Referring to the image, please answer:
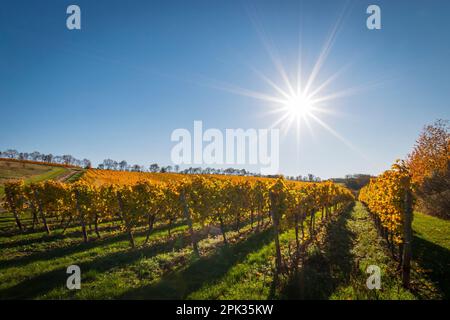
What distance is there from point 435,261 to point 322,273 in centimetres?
882

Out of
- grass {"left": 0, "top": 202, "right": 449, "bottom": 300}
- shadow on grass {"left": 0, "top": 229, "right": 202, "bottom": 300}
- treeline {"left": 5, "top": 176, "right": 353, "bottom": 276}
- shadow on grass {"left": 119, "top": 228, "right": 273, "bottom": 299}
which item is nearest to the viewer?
grass {"left": 0, "top": 202, "right": 449, "bottom": 300}

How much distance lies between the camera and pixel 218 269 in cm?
1404

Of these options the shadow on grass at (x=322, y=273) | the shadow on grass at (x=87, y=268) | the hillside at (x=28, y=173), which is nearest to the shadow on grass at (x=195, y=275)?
the shadow on grass at (x=322, y=273)

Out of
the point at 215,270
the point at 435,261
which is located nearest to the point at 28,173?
the point at 215,270

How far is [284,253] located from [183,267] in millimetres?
7962

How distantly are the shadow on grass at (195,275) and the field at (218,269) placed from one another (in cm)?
5

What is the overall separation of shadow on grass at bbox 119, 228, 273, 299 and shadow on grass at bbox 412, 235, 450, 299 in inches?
428

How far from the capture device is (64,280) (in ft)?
41.9

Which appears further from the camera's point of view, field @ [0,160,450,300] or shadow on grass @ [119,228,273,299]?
shadow on grass @ [119,228,273,299]

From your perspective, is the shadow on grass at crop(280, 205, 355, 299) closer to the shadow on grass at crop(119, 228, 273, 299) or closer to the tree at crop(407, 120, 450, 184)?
the shadow on grass at crop(119, 228, 273, 299)

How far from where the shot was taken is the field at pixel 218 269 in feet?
35.2

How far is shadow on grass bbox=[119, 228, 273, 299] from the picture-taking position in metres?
10.8

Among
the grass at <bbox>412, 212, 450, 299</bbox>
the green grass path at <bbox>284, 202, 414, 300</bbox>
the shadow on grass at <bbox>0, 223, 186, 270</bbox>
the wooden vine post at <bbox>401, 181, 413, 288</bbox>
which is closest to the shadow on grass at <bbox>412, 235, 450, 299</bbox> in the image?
the grass at <bbox>412, 212, 450, 299</bbox>
